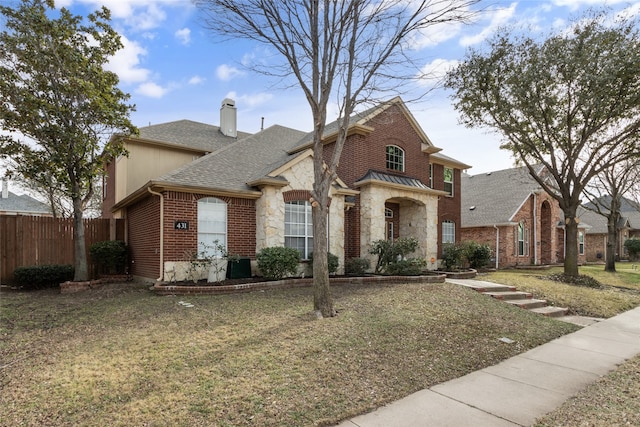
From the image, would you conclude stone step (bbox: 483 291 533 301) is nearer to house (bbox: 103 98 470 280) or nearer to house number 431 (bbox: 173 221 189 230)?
house (bbox: 103 98 470 280)

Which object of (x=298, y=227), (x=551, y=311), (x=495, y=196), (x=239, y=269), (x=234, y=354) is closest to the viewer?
(x=234, y=354)

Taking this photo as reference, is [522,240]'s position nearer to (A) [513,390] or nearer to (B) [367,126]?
(B) [367,126]

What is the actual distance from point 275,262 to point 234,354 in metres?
5.75

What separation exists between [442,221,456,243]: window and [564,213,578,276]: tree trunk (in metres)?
5.45

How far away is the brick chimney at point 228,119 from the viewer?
1936 centimetres

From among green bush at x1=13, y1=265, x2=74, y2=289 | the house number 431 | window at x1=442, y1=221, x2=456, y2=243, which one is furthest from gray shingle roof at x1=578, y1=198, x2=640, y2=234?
green bush at x1=13, y1=265, x2=74, y2=289

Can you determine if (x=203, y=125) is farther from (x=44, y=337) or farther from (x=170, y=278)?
(x=44, y=337)

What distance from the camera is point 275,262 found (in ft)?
35.0

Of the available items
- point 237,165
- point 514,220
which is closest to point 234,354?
point 237,165

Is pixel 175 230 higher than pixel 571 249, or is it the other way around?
pixel 175 230

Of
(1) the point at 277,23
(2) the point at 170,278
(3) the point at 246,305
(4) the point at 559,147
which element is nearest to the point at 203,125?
(2) the point at 170,278

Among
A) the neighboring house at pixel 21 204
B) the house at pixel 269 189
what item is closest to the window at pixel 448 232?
the house at pixel 269 189

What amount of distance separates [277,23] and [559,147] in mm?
14449

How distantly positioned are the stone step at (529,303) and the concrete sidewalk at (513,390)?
2743mm
